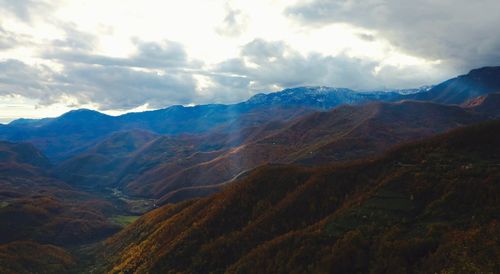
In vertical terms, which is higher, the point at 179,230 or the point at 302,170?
the point at 302,170

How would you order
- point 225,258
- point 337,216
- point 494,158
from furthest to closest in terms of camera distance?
1. point 225,258
2. point 494,158
3. point 337,216

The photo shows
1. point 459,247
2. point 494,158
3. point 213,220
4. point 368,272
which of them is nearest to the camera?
point 459,247

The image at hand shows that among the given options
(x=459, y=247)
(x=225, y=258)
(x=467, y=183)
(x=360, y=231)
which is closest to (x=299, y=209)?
(x=225, y=258)

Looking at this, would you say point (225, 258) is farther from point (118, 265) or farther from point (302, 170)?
point (118, 265)

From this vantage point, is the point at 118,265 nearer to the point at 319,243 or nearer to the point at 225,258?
the point at 225,258

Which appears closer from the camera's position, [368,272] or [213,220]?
[368,272]

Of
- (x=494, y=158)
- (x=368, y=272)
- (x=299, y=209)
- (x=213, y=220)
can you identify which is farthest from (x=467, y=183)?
(x=213, y=220)

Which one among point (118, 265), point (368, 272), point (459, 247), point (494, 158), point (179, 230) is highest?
point (494, 158)
